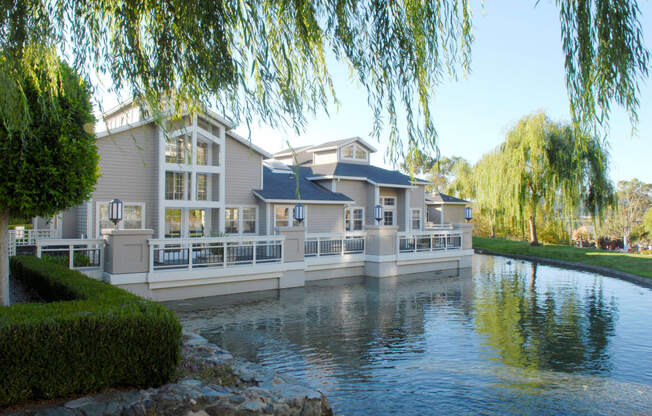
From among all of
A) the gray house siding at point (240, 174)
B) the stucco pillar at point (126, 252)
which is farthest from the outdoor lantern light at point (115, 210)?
the gray house siding at point (240, 174)

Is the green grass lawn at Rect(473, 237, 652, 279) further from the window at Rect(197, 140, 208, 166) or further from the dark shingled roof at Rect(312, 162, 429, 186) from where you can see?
the window at Rect(197, 140, 208, 166)

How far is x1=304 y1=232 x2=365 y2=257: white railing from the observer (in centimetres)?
1697

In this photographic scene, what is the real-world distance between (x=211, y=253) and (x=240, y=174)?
16.2 feet

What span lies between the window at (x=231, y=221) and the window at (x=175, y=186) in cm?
205

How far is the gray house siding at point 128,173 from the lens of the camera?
48.5 feet

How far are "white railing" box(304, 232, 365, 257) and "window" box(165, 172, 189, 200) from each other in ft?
16.1

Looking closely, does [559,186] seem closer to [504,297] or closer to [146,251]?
[504,297]

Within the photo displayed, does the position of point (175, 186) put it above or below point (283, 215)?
above

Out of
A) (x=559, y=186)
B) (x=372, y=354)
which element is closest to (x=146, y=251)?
(x=372, y=354)

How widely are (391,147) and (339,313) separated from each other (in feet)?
25.8

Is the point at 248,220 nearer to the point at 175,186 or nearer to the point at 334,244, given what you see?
the point at 175,186

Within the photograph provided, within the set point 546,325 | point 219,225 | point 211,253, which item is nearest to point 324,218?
point 219,225

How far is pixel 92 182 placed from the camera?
7473 millimetres

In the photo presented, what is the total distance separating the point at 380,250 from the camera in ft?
59.2
